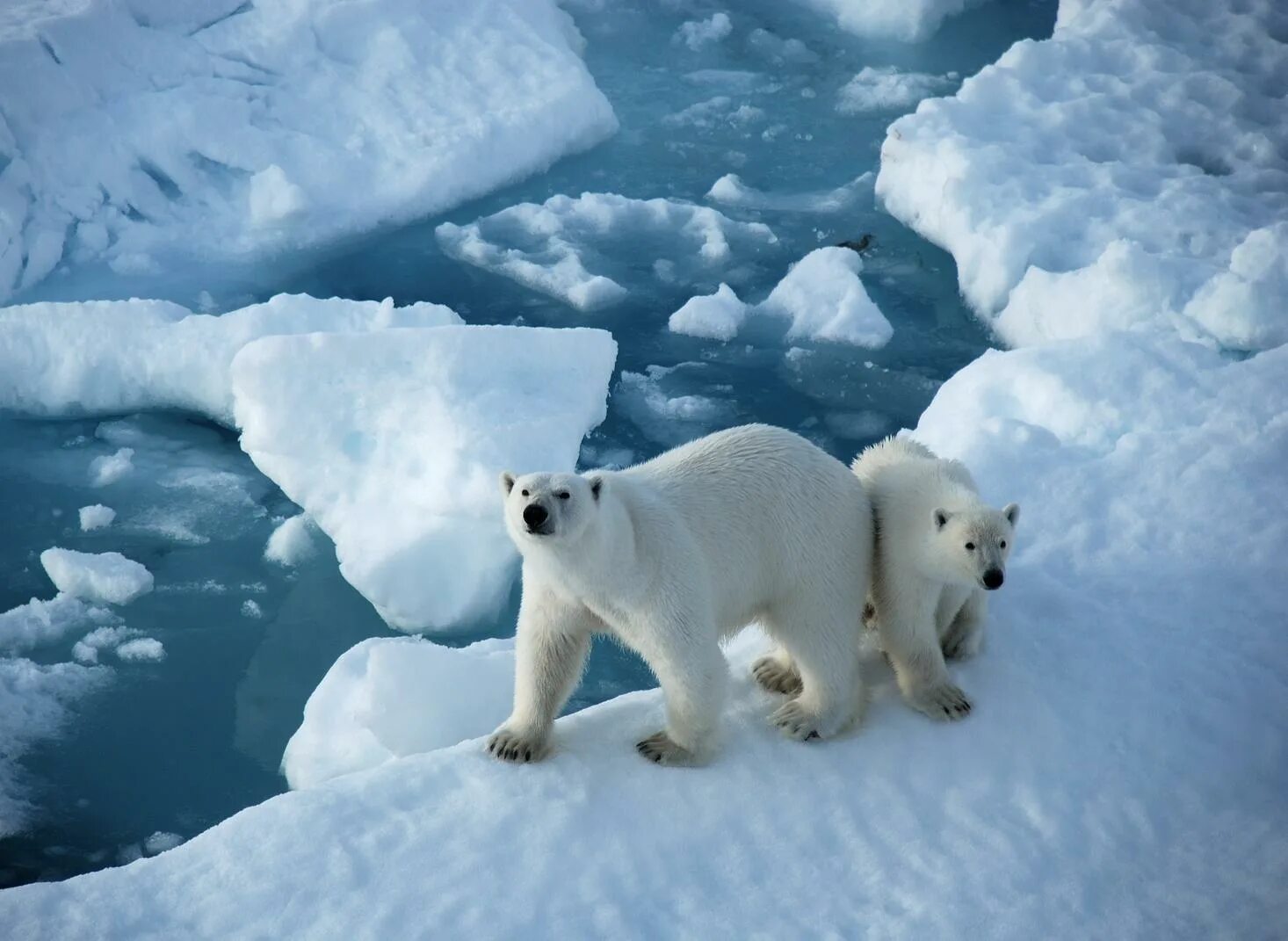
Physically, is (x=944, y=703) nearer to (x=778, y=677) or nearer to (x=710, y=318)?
(x=778, y=677)

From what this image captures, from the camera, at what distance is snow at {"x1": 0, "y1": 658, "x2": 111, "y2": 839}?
15.0 feet

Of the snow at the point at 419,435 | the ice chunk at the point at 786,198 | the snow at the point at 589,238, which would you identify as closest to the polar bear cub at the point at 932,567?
the snow at the point at 419,435

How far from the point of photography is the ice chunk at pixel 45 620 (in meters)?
5.26

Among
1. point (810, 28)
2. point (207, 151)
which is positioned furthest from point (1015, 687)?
point (810, 28)

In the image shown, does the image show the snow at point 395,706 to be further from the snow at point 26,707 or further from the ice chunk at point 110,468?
the ice chunk at point 110,468

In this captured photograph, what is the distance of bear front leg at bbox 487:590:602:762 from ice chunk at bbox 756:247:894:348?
4.41 meters

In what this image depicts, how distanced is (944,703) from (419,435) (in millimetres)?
3101

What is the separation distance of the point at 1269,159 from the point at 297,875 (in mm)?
7858

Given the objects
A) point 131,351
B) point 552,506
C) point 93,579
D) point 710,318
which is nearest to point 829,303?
point 710,318

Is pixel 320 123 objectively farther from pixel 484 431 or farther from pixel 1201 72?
pixel 1201 72

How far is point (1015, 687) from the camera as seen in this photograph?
11.9 ft

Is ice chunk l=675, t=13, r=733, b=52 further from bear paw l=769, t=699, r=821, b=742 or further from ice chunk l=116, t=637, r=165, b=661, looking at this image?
bear paw l=769, t=699, r=821, b=742

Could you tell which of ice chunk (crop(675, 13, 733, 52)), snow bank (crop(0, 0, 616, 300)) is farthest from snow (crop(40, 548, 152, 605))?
ice chunk (crop(675, 13, 733, 52))

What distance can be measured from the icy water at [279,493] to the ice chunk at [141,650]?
4 cm
